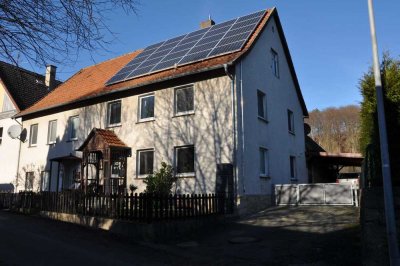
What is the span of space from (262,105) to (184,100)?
3.87 m

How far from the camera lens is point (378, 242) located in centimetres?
745

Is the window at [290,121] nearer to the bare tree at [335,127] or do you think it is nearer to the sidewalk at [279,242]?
the sidewalk at [279,242]

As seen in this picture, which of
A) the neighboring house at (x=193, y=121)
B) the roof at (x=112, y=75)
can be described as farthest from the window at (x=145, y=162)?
the roof at (x=112, y=75)

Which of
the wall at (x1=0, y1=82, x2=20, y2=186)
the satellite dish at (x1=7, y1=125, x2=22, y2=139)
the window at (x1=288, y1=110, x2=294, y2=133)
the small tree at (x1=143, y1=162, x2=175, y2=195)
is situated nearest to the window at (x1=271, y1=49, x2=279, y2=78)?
the window at (x1=288, y1=110, x2=294, y2=133)

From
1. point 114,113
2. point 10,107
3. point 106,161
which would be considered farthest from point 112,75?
point 10,107

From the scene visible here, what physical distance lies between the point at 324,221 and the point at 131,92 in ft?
36.7

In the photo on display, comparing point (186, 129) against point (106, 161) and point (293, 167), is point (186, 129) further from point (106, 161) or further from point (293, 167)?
point (293, 167)

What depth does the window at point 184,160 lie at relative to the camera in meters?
16.6

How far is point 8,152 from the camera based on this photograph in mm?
26109

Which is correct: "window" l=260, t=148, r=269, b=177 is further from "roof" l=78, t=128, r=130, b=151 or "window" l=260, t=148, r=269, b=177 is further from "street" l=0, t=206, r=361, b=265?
"roof" l=78, t=128, r=130, b=151

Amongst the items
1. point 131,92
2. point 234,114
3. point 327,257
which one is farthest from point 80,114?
point 327,257

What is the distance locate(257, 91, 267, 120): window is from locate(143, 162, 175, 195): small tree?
16.6ft

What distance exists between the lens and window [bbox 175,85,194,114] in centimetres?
1723

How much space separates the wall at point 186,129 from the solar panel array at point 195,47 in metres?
1.44
